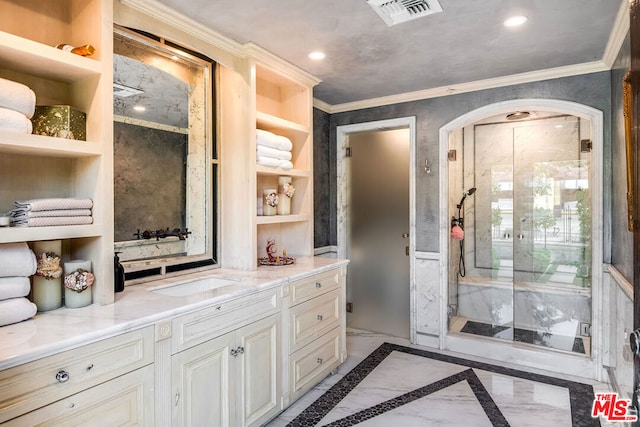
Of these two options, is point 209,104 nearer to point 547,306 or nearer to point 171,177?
point 171,177

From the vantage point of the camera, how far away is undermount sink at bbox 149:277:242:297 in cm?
227

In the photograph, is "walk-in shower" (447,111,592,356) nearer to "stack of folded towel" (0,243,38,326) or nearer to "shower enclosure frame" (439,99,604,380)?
"shower enclosure frame" (439,99,604,380)

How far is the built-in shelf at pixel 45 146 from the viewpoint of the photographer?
1489 millimetres

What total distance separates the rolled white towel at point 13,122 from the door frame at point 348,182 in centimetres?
292

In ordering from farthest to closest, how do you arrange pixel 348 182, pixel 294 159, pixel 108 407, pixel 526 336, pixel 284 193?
1. pixel 348 182
2. pixel 526 336
3. pixel 294 159
4. pixel 284 193
5. pixel 108 407

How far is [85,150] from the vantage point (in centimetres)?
174

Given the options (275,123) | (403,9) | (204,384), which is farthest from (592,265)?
(204,384)

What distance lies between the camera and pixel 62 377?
1.34m

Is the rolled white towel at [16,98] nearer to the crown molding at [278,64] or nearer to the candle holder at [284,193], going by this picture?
the crown molding at [278,64]

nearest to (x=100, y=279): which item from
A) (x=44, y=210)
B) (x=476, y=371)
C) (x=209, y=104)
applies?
(x=44, y=210)

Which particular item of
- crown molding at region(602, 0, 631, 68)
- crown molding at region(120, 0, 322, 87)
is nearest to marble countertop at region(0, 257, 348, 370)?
crown molding at region(120, 0, 322, 87)

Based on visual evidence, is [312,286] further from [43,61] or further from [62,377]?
[43,61]

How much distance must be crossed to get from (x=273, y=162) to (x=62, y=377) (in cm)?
188

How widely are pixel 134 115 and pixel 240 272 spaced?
1187mm
